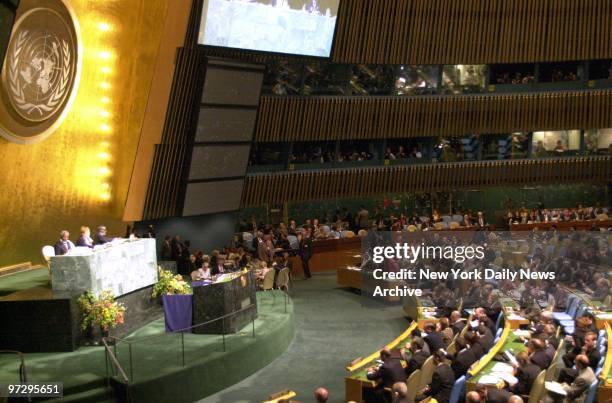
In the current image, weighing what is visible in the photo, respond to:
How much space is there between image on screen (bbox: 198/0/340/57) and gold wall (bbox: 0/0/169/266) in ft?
3.79

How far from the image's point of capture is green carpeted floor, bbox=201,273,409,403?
34.4ft

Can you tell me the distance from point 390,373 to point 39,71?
7638mm

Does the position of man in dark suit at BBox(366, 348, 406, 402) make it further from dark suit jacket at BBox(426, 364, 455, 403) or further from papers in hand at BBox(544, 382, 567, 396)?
papers in hand at BBox(544, 382, 567, 396)

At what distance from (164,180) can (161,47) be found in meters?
3.04

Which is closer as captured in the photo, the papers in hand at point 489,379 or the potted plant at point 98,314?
the papers in hand at point 489,379

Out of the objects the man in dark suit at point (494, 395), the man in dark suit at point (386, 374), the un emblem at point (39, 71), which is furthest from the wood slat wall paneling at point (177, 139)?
the man in dark suit at point (494, 395)

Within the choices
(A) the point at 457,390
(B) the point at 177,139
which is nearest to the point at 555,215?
(B) the point at 177,139

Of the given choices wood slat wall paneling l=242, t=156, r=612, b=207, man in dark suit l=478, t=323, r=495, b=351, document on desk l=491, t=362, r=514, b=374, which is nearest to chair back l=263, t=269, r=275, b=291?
wood slat wall paneling l=242, t=156, r=612, b=207

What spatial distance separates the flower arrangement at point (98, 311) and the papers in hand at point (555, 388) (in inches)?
221

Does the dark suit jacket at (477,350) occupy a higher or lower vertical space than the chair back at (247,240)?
lower

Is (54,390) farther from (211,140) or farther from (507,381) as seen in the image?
(211,140)

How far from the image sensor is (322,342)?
1280 cm

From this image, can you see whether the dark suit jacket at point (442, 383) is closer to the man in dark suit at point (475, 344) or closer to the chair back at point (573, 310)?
the man in dark suit at point (475, 344)

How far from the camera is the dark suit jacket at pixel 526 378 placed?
8602 mm
